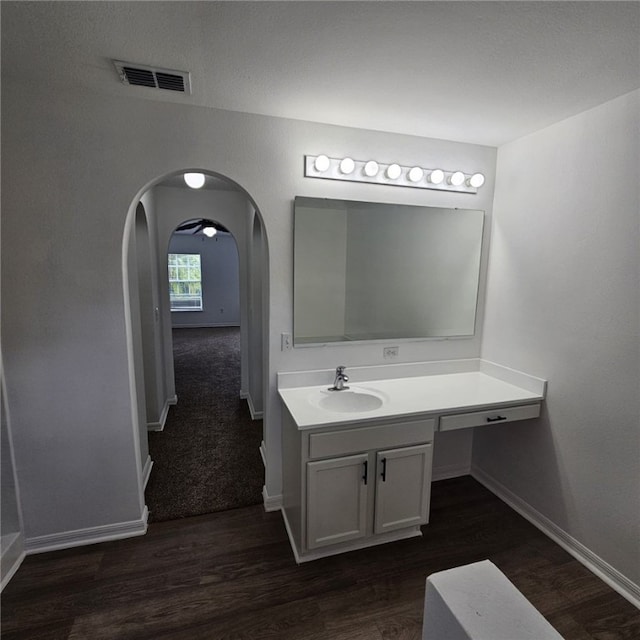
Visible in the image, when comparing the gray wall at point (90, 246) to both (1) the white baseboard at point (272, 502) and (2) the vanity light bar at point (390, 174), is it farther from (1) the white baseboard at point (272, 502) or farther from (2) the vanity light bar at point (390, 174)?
(1) the white baseboard at point (272, 502)

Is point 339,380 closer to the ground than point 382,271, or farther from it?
closer to the ground

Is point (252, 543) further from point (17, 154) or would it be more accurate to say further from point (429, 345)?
point (17, 154)

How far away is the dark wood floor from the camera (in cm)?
159

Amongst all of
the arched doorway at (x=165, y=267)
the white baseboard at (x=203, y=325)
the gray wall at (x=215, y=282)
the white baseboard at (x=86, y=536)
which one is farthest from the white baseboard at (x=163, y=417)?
the white baseboard at (x=203, y=325)

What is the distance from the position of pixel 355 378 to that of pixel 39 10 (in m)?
2.22

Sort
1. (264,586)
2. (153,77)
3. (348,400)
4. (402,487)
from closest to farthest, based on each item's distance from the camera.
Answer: (153,77)
(264,586)
(402,487)
(348,400)

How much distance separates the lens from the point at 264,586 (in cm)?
179

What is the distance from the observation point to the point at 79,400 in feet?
6.39

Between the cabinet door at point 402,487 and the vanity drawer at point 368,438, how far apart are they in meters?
0.05

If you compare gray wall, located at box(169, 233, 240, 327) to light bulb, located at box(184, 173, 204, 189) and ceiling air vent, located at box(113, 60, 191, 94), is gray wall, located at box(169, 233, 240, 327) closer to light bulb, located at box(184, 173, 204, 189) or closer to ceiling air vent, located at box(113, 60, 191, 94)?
light bulb, located at box(184, 173, 204, 189)

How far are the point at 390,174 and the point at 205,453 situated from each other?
2634 millimetres

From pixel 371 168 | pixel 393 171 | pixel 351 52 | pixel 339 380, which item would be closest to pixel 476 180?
pixel 393 171

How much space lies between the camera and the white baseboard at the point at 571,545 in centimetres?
175

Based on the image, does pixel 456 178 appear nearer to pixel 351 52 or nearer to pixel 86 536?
pixel 351 52
